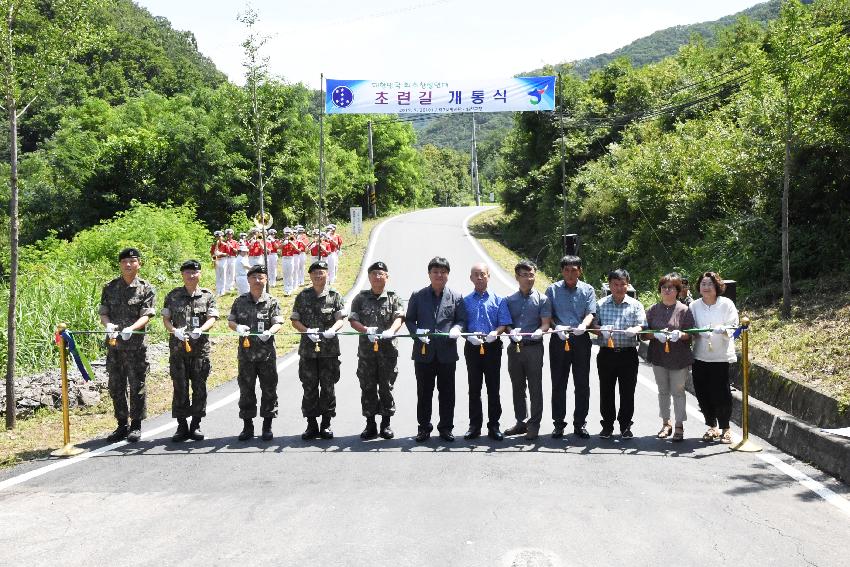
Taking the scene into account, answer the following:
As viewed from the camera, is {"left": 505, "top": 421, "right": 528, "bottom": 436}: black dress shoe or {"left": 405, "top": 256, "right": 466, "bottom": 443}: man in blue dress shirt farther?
{"left": 505, "top": 421, "right": 528, "bottom": 436}: black dress shoe

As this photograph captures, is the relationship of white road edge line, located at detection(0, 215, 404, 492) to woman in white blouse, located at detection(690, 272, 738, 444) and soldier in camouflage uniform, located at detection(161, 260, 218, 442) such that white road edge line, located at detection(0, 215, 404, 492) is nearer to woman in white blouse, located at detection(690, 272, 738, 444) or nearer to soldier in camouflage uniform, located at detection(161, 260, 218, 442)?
soldier in camouflage uniform, located at detection(161, 260, 218, 442)

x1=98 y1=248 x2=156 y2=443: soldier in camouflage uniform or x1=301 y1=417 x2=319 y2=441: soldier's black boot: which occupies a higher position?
x1=98 y1=248 x2=156 y2=443: soldier in camouflage uniform

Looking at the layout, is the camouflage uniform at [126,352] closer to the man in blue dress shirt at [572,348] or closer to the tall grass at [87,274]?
the man in blue dress shirt at [572,348]

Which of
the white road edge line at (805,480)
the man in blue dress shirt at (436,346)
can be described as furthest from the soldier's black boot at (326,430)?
the white road edge line at (805,480)

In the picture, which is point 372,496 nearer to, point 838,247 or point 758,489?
point 758,489

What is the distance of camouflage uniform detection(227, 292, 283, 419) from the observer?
27.6 ft

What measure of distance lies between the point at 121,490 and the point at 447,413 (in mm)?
3255

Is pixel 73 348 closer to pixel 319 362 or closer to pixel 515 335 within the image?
pixel 319 362

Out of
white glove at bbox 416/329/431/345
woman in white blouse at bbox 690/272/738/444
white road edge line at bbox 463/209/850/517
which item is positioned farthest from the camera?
white glove at bbox 416/329/431/345

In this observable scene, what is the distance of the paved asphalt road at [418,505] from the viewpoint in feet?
16.8

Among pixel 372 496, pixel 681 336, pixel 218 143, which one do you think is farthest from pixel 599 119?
pixel 372 496

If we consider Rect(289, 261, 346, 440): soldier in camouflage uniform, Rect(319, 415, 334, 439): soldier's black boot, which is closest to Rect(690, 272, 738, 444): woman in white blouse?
Rect(289, 261, 346, 440): soldier in camouflage uniform

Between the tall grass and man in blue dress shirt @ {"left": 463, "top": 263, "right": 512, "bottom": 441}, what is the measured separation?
8249 millimetres

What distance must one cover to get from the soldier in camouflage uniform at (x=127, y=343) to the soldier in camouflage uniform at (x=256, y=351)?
1.06m
